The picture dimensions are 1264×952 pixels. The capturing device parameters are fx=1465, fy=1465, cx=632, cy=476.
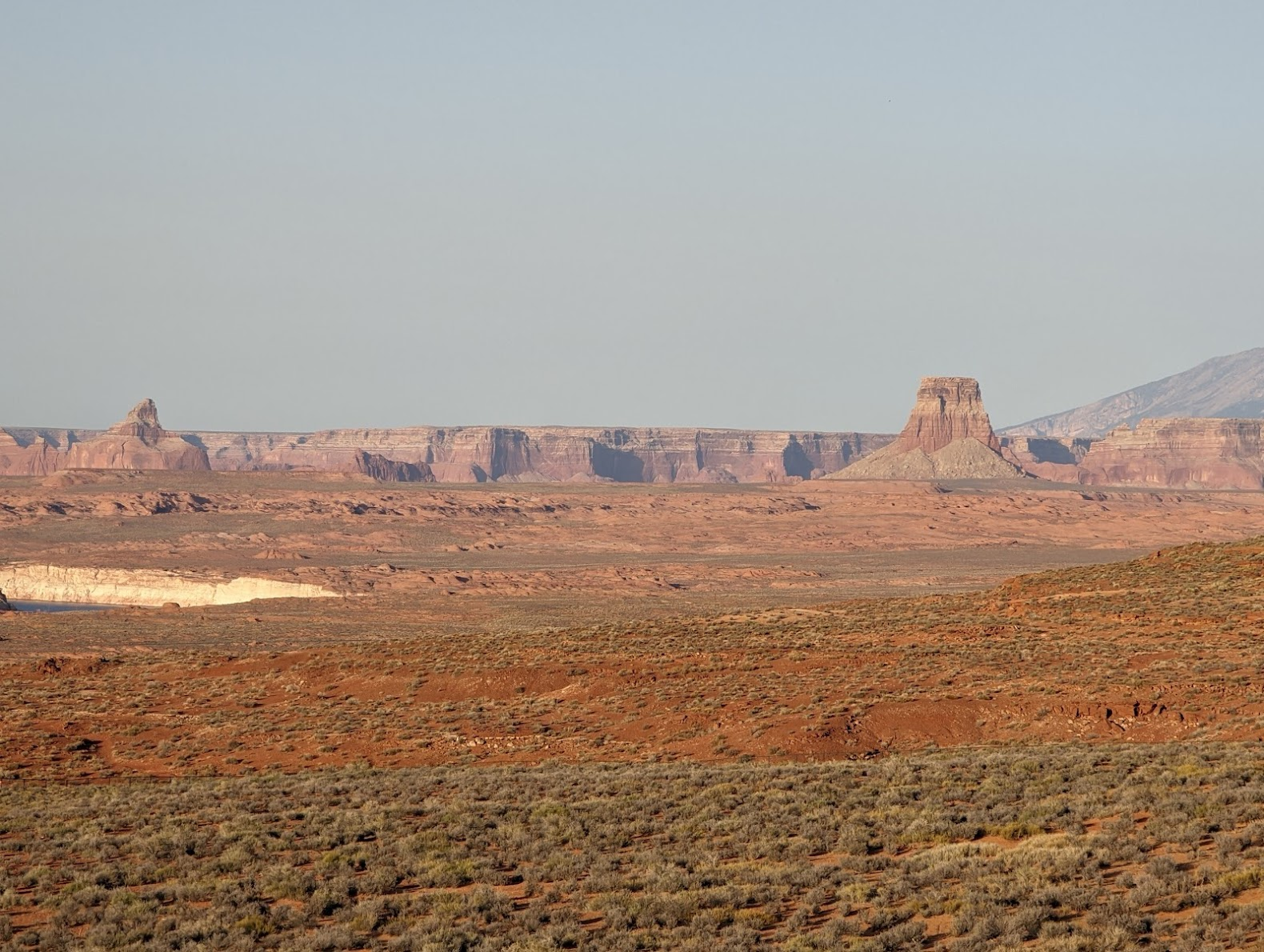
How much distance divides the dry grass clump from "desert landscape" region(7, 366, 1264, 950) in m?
0.07

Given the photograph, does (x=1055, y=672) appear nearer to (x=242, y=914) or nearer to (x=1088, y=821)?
(x=1088, y=821)

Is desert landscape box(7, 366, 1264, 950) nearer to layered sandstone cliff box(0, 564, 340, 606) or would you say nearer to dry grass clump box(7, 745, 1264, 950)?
dry grass clump box(7, 745, 1264, 950)

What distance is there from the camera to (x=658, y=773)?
82.3 feet

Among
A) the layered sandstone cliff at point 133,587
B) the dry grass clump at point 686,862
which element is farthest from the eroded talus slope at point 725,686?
the layered sandstone cliff at point 133,587

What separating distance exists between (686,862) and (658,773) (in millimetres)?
7754

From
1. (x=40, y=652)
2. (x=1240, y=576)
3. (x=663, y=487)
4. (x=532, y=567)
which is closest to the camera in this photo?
(x=1240, y=576)

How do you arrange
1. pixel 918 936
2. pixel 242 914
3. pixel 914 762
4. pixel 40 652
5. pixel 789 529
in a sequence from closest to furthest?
pixel 918 936
pixel 242 914
pixel 914 762
pixel 40 652
pixel 789 529

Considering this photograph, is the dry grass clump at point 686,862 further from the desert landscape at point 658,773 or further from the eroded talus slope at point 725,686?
the eroded talus slope at point 725,686

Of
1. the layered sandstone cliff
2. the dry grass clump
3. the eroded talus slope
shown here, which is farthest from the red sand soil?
the layered sandstone cliff

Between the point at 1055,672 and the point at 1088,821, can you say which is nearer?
the point at 1088,821

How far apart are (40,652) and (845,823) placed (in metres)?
44.4

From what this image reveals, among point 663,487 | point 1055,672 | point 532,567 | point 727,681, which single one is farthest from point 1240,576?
point 663,487

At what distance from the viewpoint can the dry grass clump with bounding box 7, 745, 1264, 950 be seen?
1430 centimetres

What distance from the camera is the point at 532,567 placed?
111 metres
